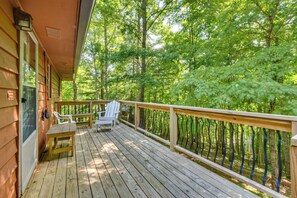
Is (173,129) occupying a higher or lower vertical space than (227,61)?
lower

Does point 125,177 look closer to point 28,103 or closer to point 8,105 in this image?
point 8,105

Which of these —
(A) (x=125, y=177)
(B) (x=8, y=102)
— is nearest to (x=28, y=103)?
(B) (x=8, y=102)

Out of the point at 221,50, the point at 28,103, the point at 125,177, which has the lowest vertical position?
the point at 125,177

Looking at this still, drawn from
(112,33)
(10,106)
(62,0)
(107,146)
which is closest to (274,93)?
(107,146)

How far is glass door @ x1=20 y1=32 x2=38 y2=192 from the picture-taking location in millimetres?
2096

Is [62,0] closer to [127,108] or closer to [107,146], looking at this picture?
[107,146]

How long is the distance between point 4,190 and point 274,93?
4909 millimetres

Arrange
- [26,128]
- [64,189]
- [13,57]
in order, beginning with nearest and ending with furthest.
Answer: [13,57] < [64,189] < [26,128]

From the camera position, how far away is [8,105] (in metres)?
1.62

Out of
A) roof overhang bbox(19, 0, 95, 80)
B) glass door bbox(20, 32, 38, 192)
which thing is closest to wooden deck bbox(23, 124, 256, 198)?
glass door bbox(20, 32, 38, 192)

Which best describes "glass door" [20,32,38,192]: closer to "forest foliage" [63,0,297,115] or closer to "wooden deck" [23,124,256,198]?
"wooden deck" [23,124,256,198]

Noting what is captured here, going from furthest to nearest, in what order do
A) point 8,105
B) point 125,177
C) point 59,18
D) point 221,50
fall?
1. point 221,50
2. point 125,177
3. point 59,18
4. point 8,105

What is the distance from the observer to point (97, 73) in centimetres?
1314

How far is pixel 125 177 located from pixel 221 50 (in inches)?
203
